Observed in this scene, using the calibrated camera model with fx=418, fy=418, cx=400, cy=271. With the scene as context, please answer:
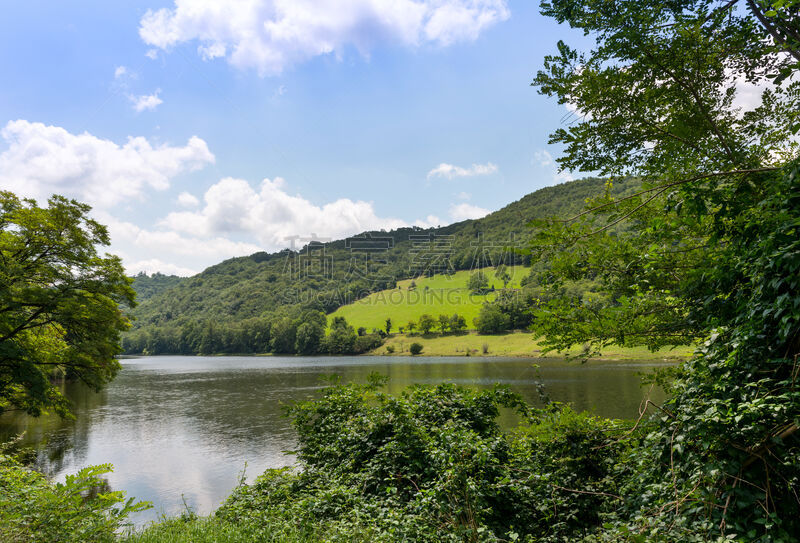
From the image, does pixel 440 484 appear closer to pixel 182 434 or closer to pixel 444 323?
pixel 182 434

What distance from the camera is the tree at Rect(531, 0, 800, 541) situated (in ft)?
11.6

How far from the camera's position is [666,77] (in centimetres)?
543

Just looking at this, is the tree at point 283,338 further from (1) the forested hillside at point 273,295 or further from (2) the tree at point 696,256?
(2) the tree at point 696,256

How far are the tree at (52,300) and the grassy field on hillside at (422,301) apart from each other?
317 ft

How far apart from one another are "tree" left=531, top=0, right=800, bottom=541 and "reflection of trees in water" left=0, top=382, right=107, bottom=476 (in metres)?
19.0

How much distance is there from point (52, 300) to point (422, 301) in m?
125

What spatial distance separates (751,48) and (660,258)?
276 cm

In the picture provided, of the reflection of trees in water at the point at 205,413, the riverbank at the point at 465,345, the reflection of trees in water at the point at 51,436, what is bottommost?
the riverbank at the point at 465,345

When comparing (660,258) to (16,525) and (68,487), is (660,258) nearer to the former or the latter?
(68,487)

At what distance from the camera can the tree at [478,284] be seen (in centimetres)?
12850

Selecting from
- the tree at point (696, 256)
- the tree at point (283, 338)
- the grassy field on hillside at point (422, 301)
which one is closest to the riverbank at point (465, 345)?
the grassy field on hillside at point (422, 301)

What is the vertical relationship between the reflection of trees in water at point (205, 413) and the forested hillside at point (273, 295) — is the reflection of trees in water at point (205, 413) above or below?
below

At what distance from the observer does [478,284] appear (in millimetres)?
129875

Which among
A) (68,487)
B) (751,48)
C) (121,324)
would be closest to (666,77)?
(751,48)
